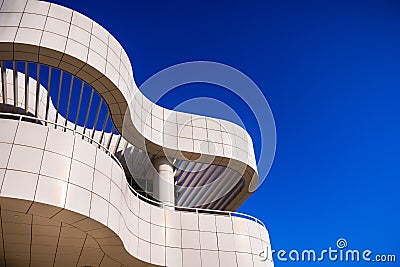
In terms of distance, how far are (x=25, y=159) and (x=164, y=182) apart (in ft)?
35.1

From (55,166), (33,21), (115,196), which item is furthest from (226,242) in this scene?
(33,21)

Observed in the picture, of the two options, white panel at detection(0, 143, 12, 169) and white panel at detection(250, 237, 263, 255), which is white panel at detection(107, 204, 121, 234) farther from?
white panel at detection(250, 237, 263, 255)

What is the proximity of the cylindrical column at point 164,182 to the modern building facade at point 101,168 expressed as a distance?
67mm

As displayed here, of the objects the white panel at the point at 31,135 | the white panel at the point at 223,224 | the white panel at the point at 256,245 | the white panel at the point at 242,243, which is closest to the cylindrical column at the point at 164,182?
the white panel at the point at 223,224

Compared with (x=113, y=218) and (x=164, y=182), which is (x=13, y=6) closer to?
(x=113, y=218)

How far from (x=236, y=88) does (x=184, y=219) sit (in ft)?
26.5

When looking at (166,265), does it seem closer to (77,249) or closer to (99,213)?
(77,249)

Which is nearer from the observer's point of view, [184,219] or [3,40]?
[3,40]

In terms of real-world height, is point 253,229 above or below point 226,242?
above

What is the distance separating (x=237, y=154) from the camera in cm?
2547

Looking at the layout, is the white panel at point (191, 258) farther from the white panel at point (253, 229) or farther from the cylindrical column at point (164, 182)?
the cylindrical column at point (164, 182)

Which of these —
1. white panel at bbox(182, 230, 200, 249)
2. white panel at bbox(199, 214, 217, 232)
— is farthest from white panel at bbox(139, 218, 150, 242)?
white panel at bbox(199, 214, 217, 232)

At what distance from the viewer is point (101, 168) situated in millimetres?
16281

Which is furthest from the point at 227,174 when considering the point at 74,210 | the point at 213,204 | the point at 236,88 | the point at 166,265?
the point at 74,210
